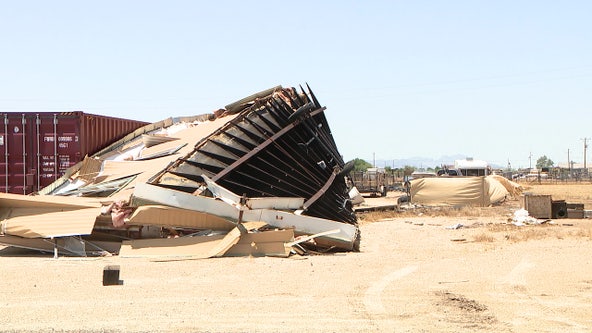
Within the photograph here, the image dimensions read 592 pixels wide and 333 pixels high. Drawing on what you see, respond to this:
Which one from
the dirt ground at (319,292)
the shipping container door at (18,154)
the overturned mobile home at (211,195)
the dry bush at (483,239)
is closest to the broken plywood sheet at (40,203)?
the overturned mobile home at (211,195)

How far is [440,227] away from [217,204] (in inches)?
373

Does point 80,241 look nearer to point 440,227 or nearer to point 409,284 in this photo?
point 409,284

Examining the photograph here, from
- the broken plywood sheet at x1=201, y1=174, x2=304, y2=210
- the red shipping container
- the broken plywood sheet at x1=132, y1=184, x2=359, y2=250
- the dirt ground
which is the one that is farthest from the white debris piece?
the red shipping container

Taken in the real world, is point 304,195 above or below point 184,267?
above

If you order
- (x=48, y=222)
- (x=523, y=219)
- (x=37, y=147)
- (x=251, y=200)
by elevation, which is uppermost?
(x=37, y=147)

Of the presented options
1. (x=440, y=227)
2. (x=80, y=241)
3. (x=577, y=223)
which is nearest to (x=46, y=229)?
(x=80, y=241)

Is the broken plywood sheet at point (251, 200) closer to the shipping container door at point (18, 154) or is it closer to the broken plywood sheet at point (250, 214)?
the broken plywood sheet at point (250, 214)

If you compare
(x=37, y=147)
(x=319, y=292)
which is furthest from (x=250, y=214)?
(x=37, y=147)

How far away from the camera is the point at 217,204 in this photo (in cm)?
1430

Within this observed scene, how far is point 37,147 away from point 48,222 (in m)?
5.24

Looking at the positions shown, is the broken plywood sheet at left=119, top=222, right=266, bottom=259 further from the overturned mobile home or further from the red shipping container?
the red shipping container

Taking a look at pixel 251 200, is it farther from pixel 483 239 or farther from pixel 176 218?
pixel 483 239

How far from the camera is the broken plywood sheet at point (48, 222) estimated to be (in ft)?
46.4

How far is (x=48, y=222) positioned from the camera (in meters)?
14.3
